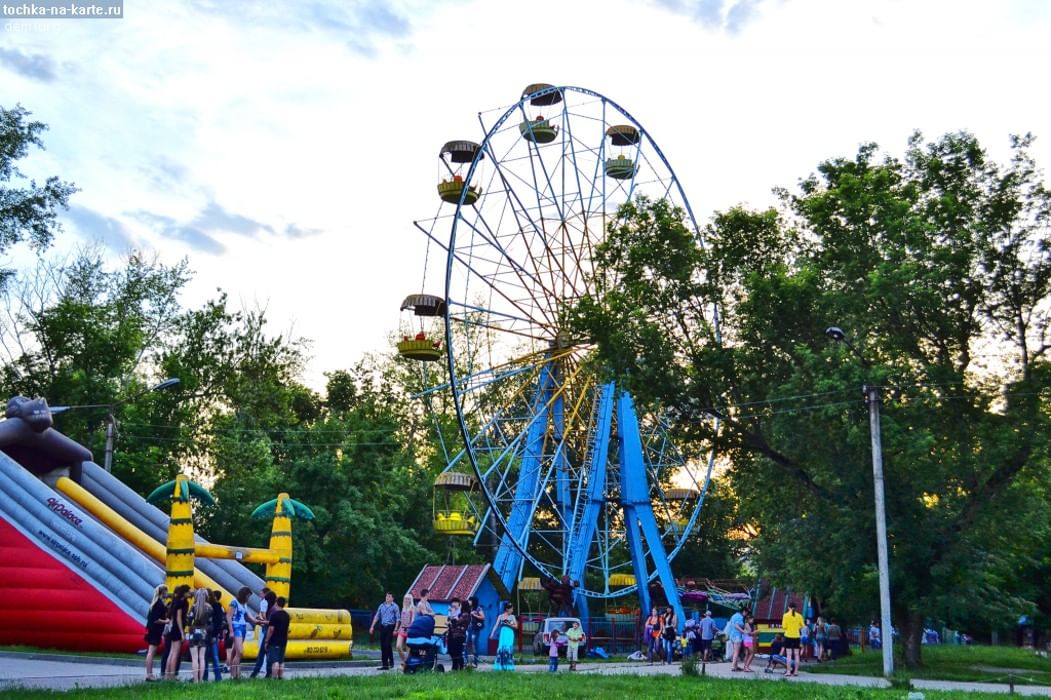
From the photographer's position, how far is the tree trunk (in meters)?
30.2

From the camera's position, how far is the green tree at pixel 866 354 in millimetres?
28266

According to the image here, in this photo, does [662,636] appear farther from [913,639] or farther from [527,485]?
[527,485]

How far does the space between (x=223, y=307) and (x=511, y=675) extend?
38.6 m

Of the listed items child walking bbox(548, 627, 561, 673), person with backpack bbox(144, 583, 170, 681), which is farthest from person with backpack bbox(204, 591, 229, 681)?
child walking bbox(548, 627, 561, 673)

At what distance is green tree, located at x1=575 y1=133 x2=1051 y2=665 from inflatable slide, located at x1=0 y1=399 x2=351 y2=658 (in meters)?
12.5

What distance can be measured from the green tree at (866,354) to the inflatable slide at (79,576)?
12.5 meters

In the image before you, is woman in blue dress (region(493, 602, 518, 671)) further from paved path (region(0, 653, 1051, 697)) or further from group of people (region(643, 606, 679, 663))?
group of people (region(643, 606, 679, 663))

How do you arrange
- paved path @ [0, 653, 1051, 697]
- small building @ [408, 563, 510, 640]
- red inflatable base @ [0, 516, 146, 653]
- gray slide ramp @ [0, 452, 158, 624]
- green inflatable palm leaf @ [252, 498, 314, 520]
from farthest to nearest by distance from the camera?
→ small building @ [408, 563, 510, 640] < green inflatable palm leaf @ [252, 498, 314, 520] < gray slide ramp @ [0, 452, 158, 624] < red inflatable base @ [0, 516, 146, 653] < paved path @ [0, 653, 1051, 697]

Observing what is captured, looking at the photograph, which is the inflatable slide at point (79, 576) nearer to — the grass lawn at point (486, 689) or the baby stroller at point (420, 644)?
the baby stroller at point (420, 644)

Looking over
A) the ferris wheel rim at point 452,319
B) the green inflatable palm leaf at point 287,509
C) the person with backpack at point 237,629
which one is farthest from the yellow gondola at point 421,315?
the person with backpack at point 237,629

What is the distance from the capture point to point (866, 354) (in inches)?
1148

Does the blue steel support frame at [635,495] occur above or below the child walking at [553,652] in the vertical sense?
above

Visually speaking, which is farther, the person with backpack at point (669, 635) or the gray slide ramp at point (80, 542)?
the person with backpack at point (669, 635)

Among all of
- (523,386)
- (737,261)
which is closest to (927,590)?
(737,261)
